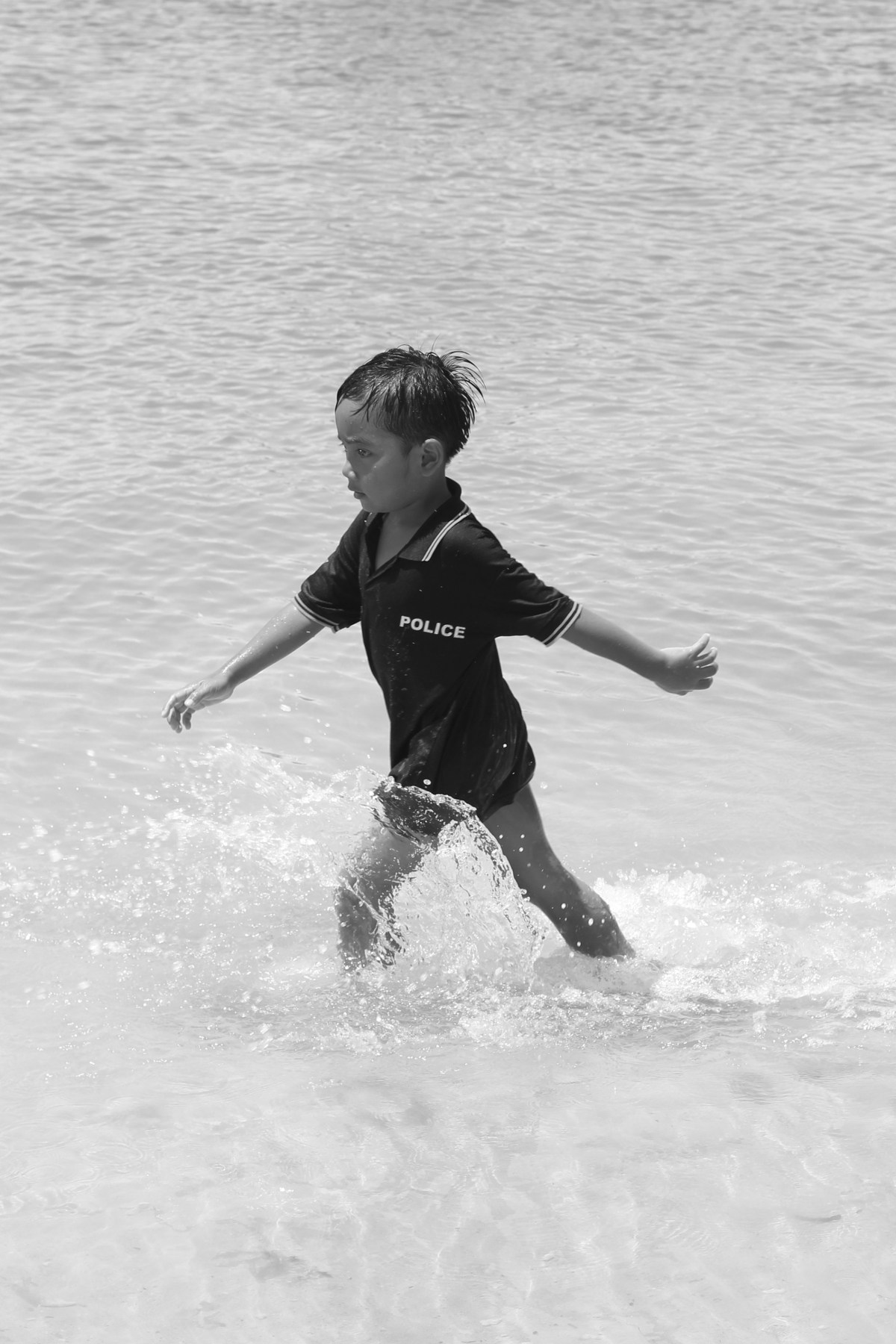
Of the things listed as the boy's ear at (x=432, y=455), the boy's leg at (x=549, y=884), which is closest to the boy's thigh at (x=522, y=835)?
the boy's leg at (x=549, y=884)

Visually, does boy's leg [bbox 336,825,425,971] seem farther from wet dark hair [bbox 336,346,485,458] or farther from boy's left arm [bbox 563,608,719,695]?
wet dark hair [bbox 336,346,485,458]

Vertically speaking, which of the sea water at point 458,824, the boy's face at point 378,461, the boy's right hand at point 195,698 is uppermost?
the boy's face at point 378,461

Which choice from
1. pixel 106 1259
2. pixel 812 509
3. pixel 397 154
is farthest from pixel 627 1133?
pixel 397 154

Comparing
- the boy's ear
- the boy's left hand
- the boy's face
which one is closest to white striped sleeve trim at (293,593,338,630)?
the boy's face

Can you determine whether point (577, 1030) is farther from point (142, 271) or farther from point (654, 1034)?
point (142, 271)

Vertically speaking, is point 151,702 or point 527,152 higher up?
point 527,152

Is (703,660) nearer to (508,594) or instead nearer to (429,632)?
(508,594)

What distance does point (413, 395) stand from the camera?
340 cm

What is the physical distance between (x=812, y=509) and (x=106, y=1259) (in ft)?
18.2

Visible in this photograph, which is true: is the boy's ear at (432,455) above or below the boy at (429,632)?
above

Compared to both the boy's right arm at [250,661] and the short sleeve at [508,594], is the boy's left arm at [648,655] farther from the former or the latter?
the boy's right arm at [250,661]

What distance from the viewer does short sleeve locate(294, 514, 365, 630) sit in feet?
11.9

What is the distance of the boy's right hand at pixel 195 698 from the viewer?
376 cm

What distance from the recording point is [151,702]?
5793mm
